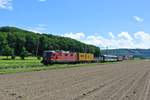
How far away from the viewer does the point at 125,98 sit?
2112 centimetres

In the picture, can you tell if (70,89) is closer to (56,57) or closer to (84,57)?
(56,57)

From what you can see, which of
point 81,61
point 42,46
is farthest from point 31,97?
point 42,46

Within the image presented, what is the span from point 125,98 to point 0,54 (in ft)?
413

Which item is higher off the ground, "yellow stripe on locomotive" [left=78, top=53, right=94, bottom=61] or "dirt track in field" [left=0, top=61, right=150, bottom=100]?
"yellow stripe on locomotive" [left=78, top=53, right=94, bottom=61]

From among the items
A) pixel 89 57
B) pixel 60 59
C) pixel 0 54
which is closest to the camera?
pixel 60 59

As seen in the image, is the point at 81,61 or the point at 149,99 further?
the point at 81,61

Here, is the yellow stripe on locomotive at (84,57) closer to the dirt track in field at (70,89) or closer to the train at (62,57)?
the train at (62,57)

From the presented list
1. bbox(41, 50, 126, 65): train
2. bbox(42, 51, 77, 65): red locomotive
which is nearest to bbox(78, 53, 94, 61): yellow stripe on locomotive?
bbox(41, 50, 126, 65): train

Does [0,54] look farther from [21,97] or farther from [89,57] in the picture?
[21,97]

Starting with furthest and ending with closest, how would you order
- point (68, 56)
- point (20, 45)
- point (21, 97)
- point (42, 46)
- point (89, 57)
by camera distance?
point (42, 46) < point (20, 45) < point (89, 57) < point (68, 56) < point (21, 97)

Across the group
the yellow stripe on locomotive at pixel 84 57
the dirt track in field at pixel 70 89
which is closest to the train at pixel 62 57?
the yellow stripe on locomotive at pixel 84 57

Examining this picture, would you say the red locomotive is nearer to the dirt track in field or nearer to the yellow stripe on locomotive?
the yellow stripe on locomotive

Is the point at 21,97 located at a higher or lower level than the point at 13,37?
lower

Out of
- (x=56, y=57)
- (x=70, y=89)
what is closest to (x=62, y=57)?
(x=56, y=57)
